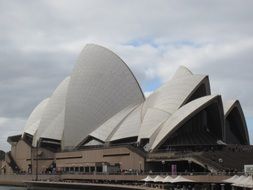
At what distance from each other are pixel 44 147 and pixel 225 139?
1354 inches

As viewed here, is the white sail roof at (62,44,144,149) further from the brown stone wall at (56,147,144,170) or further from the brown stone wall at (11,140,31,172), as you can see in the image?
the brown stone wall at (11,140,31,172)

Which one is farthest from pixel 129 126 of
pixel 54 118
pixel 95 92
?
pixel 54 118

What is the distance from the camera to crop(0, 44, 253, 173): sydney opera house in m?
69.3

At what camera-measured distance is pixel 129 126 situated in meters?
77.9

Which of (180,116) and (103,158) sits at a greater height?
(180,116)

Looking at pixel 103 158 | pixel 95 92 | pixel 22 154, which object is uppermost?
pixel 95 92

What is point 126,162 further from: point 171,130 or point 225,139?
point 225,139

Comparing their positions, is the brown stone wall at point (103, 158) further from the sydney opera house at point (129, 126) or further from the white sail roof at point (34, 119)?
the white sail roof at point (34, 119)

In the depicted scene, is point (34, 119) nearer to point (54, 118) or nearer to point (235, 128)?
point (54, 118)

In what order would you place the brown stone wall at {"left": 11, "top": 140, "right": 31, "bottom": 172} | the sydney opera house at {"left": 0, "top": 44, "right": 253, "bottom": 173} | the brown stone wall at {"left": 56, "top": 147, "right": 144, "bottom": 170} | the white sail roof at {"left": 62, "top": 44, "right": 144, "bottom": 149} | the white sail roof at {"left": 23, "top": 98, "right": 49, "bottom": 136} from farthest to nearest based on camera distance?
the white sail roof at {"left": 23, "top": 98, "right": 49, "bottom": 136}
the brown stone wall at {"left": 11, "top": 140, "right": 31, "bottom": 172}
the white sail roof at {"left": 62, "top": 44, "right": 144, "bottom": 149}
the brown stone wall at {"left": 56, "top": 147, "right": 144, "bottom": 170}
the sydney opera house at {"left": 0, "top": 44, "right": 253, "bottom": 173}

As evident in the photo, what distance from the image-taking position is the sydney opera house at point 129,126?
2729 inches

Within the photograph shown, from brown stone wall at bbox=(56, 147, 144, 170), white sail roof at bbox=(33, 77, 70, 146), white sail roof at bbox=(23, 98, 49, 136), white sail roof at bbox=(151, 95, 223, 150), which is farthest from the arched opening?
white sail roof at bbox=(23, 98, 49, 136)

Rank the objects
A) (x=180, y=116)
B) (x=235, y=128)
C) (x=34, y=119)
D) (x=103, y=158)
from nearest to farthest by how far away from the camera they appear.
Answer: (x=180, y=116)
(x=103, y=158)
(x=235, y=128)
(x=34, y=119)

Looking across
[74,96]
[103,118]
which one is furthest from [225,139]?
[74,96]
